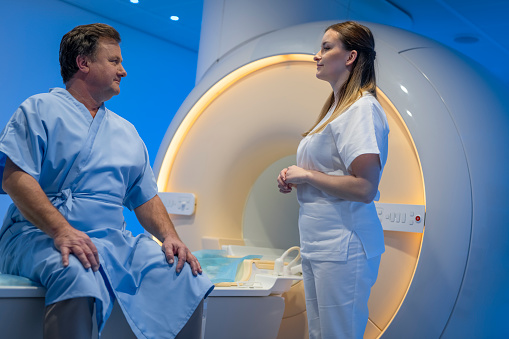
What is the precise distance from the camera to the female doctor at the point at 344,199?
1414 millimetres

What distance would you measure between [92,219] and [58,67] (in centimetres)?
289

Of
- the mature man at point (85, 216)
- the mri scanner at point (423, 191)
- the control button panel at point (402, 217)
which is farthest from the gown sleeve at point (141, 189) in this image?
the control button panel at point (402, 217)

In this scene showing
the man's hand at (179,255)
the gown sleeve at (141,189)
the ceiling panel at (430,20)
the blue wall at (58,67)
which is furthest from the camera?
the blue wall at (58,67)

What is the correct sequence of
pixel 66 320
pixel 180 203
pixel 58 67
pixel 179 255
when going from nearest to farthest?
1. pixel 66 320
2. pixel 179 255
3. pixel 180 203
4. pixel 58 67

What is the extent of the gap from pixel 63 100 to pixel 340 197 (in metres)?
0.76

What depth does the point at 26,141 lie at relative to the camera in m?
1.38

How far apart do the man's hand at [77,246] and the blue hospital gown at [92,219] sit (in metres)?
0.02

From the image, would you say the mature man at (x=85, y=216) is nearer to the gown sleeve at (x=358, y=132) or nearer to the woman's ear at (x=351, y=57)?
the gown sleeve at (x=358, y=132)

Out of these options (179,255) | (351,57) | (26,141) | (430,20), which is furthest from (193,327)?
(430,20)

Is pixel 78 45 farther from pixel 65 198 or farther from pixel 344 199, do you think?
pixel 344 199

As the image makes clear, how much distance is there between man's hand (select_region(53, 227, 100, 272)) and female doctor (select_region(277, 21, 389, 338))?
531 mm

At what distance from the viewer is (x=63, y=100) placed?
4.93ft

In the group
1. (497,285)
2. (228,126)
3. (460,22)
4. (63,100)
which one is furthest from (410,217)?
(460,22)

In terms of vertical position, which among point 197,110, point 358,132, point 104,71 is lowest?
point 358,132
